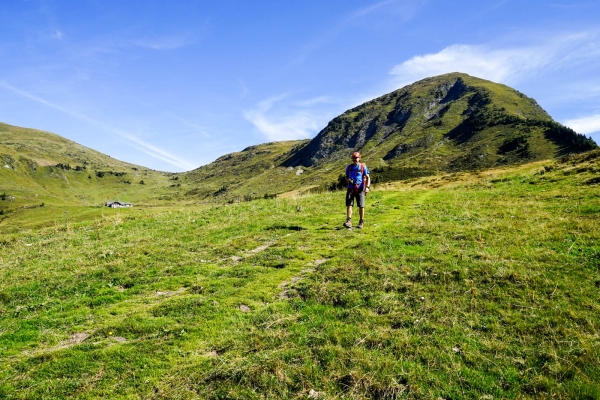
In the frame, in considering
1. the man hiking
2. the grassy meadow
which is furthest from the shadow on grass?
the man hiking

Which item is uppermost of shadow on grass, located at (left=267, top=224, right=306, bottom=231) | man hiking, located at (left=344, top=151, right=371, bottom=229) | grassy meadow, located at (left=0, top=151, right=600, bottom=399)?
man hiking, located at (left=344, top=151, right=371, bottom=229)

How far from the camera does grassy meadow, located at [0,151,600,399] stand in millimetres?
5879

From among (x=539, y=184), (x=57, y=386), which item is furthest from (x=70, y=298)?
(x=539, y=184)

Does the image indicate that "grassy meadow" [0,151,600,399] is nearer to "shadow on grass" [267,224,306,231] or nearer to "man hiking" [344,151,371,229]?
"man hiking" [344,151,371,229]

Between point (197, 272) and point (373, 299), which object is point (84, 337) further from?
point (373, 299)

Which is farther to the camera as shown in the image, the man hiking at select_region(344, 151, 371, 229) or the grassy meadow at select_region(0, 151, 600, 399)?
the man hiking at select_region(344, 151, 371, 229)

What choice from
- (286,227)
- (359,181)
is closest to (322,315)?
(359,181)

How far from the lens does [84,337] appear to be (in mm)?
8203

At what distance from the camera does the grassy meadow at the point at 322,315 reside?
5.88 m

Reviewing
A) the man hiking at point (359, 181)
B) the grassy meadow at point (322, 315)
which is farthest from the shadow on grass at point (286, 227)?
the man hiking at point (359, 181)

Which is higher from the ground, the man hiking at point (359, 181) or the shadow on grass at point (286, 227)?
the man hiking at point (359, 181)

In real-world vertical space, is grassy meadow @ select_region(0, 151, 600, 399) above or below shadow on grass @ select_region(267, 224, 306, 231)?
below

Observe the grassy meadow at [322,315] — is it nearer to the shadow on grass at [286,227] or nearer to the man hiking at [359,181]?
the man hiking at [359,181]

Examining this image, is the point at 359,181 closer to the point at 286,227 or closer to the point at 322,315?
the point at 286,227
